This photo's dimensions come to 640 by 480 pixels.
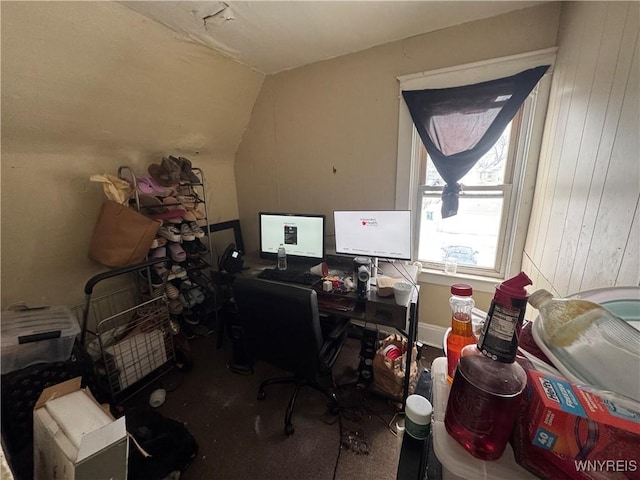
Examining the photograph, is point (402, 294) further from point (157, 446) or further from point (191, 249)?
point (191, 249)

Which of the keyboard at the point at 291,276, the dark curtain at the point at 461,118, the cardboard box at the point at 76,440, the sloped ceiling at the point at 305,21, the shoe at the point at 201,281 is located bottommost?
the cardboard box at the point at 76,440

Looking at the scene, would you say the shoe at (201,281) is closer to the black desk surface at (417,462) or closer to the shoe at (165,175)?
the shoe at (165,175)

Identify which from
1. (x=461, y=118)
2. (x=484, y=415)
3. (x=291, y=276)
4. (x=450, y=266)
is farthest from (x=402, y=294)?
(x=461, y=118)

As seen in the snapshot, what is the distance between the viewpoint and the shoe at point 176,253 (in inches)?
77.2

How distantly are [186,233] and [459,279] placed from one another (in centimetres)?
219

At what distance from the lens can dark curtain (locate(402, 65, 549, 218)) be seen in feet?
5.09

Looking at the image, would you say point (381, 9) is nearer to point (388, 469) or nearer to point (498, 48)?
point (498, 48)

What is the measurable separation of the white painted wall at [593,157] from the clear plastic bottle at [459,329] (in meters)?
0.40

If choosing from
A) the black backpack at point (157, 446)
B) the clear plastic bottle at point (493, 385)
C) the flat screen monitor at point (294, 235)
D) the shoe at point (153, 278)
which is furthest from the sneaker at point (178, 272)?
the clear plastic bottle at point (493, 385)

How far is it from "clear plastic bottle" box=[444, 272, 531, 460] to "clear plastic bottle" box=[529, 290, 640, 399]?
0.32ft

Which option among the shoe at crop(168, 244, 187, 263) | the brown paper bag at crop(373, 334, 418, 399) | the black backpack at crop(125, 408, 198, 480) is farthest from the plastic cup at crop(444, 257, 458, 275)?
the shoe at crop(168, 244, 187, 263)

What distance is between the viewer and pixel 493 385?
0.40 m

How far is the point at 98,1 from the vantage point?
127 centimetres

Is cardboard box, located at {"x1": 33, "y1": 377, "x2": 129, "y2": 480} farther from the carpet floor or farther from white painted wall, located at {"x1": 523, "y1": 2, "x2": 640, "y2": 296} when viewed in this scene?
white painted wall, located at {"x1": 523, "y1": 2, "x2": 640, "y2": 296}
